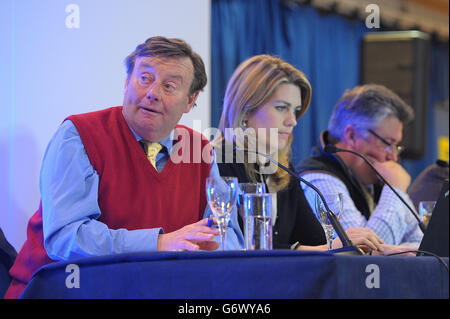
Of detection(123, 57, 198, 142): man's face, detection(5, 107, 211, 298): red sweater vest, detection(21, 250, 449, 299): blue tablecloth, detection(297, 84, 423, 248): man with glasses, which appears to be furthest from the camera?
detection(297, 84, 423, 248): man with glasses

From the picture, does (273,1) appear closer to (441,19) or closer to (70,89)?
(441,19)

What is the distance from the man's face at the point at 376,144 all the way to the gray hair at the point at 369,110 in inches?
1.2

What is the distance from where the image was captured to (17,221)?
1.94 metres

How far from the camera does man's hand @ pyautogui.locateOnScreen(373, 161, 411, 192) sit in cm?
288

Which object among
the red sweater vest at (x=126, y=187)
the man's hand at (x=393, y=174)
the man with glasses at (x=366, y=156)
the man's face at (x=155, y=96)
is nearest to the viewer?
the red sweater vest at (x=126, y=187)

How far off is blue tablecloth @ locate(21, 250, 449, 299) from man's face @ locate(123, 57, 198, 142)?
796 mm

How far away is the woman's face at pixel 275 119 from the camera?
233cm

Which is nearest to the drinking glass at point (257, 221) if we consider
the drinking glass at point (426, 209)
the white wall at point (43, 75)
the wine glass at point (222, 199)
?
the wine glass at point (222, 199)

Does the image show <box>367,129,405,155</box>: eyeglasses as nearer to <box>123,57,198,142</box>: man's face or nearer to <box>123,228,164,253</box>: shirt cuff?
<box>123,57,198,142</box>: man's face
